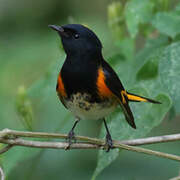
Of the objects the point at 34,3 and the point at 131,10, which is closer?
the point at 131,10

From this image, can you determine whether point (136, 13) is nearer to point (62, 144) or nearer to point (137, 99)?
point (137, 99)

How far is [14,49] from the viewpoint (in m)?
5.05

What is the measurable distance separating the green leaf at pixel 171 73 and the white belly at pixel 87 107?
50cm

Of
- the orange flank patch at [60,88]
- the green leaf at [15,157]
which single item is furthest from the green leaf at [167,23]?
the green leaf at [15,157]

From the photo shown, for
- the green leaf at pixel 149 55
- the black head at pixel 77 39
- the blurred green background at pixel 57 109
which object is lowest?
the blurred green background at pixel 57 109

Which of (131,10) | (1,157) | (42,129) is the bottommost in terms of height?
(42,129)

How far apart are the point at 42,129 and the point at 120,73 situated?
99cm

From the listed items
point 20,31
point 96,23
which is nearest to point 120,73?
point 96,23

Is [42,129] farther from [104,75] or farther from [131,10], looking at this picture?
[131,10]

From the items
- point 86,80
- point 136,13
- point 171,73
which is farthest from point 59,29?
point 171,73

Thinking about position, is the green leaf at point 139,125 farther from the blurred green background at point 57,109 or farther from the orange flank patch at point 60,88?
the orange flank patch at point 60,88

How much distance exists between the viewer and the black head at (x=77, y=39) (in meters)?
2.81

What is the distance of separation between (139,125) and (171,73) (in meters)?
0.32

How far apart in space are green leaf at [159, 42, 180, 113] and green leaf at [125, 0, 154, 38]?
0.30m
